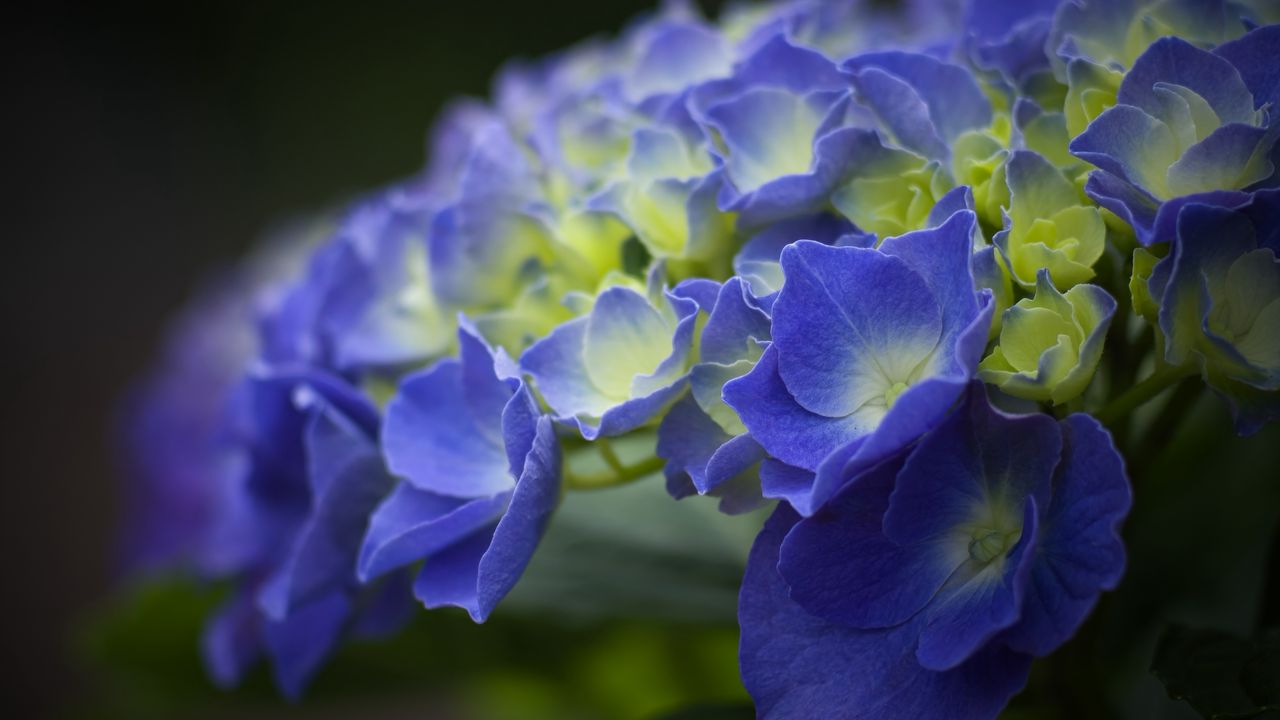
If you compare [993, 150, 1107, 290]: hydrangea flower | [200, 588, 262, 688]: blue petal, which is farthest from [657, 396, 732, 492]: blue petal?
[200, 588, 262, 688]: blue petal

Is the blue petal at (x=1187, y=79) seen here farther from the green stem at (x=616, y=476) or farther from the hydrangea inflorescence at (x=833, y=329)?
the green stem at (x=616, y=476)

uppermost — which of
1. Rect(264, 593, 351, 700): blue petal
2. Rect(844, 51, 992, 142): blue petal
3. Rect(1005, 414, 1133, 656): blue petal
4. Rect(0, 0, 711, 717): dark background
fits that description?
Rect(844, 51, 992, 142): blue petal

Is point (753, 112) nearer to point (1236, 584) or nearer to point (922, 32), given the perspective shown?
point (922, 32)

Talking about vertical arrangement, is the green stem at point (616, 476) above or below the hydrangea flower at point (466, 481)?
below

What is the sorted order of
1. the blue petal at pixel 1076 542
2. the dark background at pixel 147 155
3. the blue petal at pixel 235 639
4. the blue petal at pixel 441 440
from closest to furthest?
the blue petal at pixel 1076 542, the blue petal at pixel 441 440, the blue petal at pixel 235 639, the dark background at pixel 147 155

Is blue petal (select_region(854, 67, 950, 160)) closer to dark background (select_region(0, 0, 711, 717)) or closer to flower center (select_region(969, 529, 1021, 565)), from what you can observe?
flower center (select_region(969, 529, 1021, 565))

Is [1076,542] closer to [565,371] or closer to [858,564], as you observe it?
[858,564]

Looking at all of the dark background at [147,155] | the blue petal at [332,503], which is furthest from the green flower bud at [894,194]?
the dark background at [147,155]
